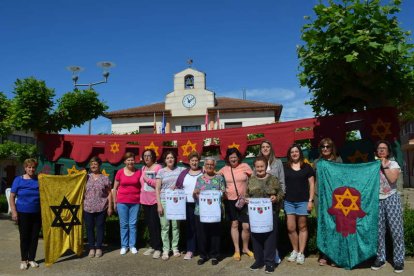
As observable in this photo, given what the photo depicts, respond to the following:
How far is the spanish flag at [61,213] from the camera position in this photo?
21.9 ft

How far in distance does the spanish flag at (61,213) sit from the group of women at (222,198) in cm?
13

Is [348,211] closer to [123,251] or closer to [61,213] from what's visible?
[123,251]

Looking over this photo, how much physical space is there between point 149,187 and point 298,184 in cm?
261

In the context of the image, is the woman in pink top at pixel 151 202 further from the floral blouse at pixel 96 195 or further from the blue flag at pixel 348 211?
the blue flag at pixel 348 211

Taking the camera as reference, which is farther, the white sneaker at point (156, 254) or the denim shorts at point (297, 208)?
the white sneaker at point (156, 254)

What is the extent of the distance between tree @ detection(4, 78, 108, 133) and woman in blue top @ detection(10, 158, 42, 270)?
293 cm

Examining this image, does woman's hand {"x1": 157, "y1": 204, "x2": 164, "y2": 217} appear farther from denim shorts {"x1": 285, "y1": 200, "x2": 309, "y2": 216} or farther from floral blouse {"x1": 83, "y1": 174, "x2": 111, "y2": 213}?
denim shorts {"x1": 285, "y1": 200, "x2": 309, "y2": 216}

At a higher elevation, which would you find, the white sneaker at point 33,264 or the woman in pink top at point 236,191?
the woman in pink top at point 236,191

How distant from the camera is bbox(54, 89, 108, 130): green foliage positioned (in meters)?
9.64

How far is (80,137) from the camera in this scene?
31.1 ft

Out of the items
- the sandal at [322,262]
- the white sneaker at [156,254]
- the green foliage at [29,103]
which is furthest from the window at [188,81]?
the sandal at [322,262]

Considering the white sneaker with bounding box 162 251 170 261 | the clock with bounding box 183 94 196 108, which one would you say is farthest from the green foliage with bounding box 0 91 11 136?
the clock with bounding box 183 94 196 108

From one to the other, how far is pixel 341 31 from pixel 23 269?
242 inches

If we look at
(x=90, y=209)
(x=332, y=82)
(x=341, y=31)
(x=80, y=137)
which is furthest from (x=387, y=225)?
(x=80, y=137)
